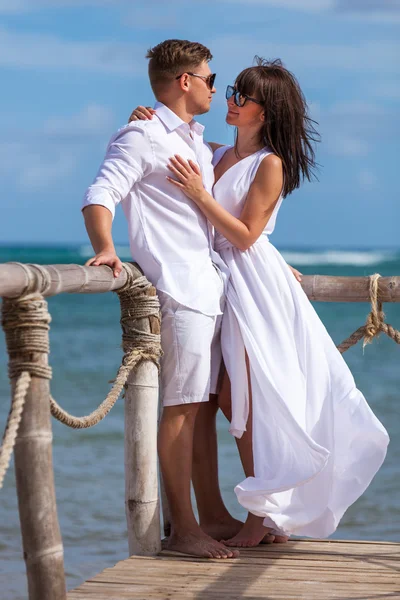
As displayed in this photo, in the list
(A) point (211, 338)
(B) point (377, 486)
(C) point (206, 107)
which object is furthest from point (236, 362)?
(B) point (377, 486)

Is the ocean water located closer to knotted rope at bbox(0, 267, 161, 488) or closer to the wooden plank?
the wooden plank

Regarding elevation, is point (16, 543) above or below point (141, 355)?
below

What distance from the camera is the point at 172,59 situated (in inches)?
143

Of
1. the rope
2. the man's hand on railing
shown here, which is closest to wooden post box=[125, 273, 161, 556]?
the man's hand on railing

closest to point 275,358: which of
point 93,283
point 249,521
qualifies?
point 249,521

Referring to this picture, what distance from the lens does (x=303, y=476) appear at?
339cm

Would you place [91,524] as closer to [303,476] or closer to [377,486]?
[377,486]

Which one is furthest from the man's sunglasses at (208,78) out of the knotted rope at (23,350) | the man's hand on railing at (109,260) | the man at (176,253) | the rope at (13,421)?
the rope at (13,421)

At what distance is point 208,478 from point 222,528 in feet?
0.67

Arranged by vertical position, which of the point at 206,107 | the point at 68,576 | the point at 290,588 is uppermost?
the point at 206,107

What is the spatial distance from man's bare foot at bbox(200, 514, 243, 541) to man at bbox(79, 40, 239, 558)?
0.14 meters

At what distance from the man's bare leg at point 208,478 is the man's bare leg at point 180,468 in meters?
0.17

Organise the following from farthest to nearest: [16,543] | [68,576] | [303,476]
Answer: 1. [16,543]
2. [68,576]
3. [303,476]

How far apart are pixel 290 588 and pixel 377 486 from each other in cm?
451
